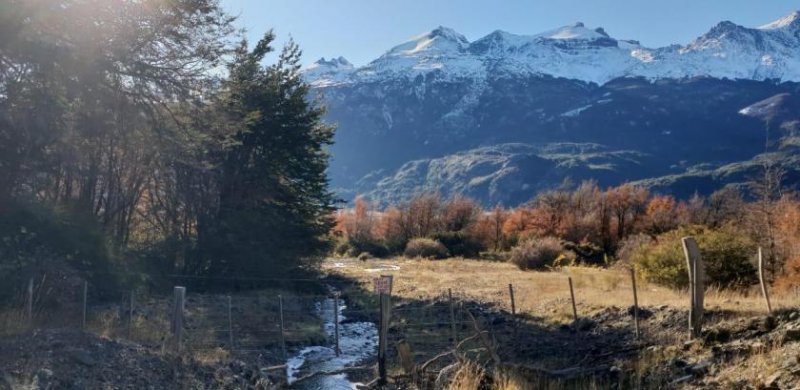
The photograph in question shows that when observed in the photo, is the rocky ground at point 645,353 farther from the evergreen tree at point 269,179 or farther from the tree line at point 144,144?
the evergreen tree at point 269,179

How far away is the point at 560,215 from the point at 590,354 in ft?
195

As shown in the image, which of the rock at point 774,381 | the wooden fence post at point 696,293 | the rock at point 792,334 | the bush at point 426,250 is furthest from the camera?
the bush at point 426,250

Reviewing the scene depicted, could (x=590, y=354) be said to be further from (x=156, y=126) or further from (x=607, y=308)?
(x=156, y=126)

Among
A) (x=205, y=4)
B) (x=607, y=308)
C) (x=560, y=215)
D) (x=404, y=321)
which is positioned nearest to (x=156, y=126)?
(x=205, y=4)

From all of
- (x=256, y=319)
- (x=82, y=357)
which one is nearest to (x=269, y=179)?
(x=256, y=319)

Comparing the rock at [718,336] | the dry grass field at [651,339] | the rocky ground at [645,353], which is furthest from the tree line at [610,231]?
the rock at [718,336]

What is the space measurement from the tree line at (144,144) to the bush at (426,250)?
3169 centimetres

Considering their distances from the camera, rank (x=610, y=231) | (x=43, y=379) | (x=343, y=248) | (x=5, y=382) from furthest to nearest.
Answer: (x=343, y=248), (x=610, y=231), (x=43, y=379), (x=5, y=382)

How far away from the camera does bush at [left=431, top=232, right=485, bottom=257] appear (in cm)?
6862

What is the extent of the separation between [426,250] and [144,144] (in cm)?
4728

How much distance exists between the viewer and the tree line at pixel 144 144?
15914 mm

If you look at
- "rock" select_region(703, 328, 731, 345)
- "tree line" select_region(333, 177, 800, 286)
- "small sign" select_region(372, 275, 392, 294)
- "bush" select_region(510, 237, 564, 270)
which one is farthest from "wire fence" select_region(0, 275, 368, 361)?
"bush" select_region(510, 237, 564, 270)

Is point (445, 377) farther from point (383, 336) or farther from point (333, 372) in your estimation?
point (333, 372)

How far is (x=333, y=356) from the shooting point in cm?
1977
